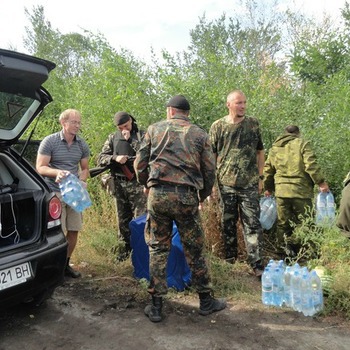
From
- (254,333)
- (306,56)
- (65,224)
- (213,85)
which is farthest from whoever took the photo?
(306,56)

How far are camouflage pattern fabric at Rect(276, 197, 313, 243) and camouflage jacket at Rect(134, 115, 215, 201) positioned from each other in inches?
74.3

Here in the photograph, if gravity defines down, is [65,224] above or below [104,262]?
above

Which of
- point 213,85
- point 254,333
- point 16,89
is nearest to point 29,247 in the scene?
point 16,89

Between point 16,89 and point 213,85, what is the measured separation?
3636mm

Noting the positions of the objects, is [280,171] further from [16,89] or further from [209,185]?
[16,89]

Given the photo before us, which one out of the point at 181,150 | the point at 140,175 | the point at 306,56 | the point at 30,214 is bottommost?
the point at 30,214

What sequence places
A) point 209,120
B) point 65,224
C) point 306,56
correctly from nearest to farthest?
point 65,224 < point 209,120 < point 306,56

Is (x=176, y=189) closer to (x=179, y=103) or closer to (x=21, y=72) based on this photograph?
(x=179, y=103)

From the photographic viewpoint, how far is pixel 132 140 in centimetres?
459

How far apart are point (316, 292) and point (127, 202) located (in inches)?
90.7

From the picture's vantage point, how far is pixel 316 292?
3314 mm

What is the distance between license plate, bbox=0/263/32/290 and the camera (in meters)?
2.71

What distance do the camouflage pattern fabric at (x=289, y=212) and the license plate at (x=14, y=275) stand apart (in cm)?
311

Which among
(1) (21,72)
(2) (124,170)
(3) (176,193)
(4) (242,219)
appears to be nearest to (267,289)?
(4) (242,219)
